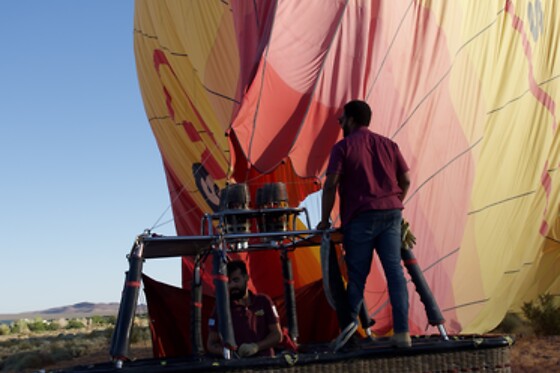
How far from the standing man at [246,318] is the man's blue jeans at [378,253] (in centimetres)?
86

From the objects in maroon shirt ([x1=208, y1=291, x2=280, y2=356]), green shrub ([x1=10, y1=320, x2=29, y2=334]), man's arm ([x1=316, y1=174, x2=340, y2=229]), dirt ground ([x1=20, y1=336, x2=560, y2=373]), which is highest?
green shrub ([x1=10, y1=320, x2=29, y2=334])

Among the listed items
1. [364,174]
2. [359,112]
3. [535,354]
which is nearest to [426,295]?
[364,174]

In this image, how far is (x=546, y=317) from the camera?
11203mm

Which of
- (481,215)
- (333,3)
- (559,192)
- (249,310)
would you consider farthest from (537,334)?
(249,310)

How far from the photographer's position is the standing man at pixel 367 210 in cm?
366

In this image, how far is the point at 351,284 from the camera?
3688 mm

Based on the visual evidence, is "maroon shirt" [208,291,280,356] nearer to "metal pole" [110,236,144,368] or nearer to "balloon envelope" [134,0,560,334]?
"metal pole" [110,236,144,368]

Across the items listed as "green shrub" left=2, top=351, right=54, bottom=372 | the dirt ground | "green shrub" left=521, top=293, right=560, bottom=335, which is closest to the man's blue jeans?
the dirt ground

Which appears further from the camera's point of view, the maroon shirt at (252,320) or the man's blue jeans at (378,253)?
the maroon shirt at (252,320)

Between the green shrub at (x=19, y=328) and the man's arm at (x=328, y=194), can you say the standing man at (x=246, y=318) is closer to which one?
the man's arm at (x=328, y=194)

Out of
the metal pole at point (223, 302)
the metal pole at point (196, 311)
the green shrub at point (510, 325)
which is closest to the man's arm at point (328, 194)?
the metal pole at point (223, 302)

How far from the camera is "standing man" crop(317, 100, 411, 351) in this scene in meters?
3.66

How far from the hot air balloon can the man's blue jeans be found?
2.17 m

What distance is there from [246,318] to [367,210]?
118cm
